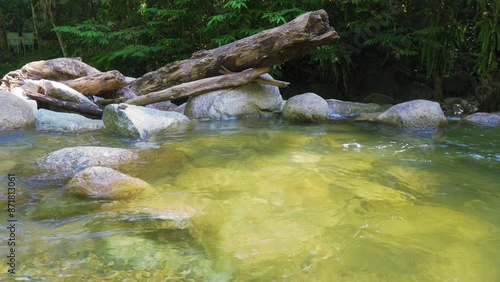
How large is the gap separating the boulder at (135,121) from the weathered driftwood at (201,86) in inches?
41.5

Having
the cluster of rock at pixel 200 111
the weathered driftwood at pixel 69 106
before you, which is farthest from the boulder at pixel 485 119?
the weathered driftwood at pixel 69 106

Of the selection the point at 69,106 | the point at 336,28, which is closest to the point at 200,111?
the point at 69,106

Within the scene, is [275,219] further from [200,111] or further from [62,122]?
[200,111]

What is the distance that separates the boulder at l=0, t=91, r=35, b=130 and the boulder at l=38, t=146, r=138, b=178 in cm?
264

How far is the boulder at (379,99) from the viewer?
10.1 meters

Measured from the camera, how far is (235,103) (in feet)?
24.3

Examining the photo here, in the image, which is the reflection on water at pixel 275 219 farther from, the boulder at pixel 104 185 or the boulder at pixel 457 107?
the boulder at pixel 457 107

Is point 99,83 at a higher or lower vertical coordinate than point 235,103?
higher

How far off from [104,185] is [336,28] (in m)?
8.75

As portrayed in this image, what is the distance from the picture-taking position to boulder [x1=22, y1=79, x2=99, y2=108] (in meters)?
7.14

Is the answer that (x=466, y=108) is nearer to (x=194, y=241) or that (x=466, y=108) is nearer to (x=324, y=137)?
(x=324, y=137)

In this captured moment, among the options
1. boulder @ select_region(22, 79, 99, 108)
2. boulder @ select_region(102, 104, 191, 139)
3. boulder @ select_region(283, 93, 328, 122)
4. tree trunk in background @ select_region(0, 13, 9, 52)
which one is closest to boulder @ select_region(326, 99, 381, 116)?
boulder @ select_region(283, 93, 328, 122)

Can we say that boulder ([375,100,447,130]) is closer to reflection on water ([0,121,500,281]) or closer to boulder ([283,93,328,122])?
boulder ([283,93,328,122])

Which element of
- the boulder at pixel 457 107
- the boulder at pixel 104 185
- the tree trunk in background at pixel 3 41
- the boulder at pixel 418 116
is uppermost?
the tree trunk in background at pixel 3 41
